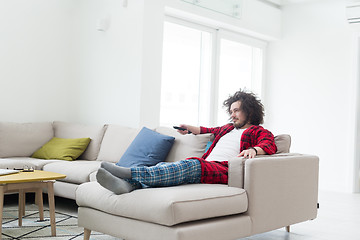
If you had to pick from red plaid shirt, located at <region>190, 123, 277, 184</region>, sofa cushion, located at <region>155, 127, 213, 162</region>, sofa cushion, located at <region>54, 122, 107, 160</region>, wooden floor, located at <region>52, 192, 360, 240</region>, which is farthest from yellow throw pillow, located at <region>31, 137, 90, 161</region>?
red plaid shirt, located at <region>190, 123, 277, 184</region>

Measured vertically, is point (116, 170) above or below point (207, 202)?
above

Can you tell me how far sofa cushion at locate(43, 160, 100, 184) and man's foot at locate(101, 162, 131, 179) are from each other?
3.89 ft

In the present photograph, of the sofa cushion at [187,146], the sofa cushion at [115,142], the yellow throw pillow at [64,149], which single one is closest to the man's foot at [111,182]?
the sofa cushion at [187,146]

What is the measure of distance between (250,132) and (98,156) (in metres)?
1.79

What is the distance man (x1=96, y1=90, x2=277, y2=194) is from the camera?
2500 millimetres

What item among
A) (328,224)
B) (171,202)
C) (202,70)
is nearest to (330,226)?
(328,224)

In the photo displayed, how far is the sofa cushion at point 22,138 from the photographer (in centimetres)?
430

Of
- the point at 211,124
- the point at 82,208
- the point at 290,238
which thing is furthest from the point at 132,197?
the point at 211,124

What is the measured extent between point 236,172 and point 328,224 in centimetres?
146

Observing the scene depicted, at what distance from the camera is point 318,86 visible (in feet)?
20.0

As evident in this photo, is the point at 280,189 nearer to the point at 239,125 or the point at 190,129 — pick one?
the point at 239,125

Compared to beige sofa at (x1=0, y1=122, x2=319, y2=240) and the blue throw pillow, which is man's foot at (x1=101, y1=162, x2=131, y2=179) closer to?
beige sofa at (x1=0, y1=122, x2=319, y2=240)

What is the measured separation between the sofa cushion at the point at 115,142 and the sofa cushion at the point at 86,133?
0.29 feet

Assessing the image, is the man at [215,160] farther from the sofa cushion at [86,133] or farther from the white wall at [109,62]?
the white wall at [109,62]
